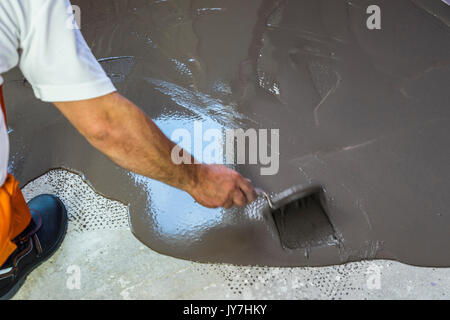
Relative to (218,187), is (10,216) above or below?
below

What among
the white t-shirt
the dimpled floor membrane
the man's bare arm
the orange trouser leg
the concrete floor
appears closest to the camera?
the white t-shirt

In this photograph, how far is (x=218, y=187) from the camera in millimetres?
1512

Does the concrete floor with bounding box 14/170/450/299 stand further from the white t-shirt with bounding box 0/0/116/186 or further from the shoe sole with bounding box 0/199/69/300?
the white t-shirt with bounding box 0/0/116/186

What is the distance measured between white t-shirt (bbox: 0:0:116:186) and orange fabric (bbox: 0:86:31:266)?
335mm

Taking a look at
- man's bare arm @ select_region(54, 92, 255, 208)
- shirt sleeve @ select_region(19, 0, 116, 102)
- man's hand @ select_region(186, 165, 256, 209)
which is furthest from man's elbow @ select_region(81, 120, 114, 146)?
man's hand @ select_region(186, 165, 256, 209)

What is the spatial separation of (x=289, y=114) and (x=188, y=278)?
1.02m

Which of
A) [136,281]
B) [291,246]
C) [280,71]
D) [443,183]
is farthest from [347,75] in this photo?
[136,281]

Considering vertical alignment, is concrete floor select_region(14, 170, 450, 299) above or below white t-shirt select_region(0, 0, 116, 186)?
below

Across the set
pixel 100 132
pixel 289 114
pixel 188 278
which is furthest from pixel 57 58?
pixel 289 114

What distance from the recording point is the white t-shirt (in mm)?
1065

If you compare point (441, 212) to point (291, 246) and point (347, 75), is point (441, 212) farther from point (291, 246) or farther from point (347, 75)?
point (347, 75)

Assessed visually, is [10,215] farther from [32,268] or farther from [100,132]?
[100,132]

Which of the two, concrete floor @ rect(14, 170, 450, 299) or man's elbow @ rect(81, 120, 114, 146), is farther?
concrete floor @ rect(14, 170, 450, 299)

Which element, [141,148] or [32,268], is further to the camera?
[32,268]
